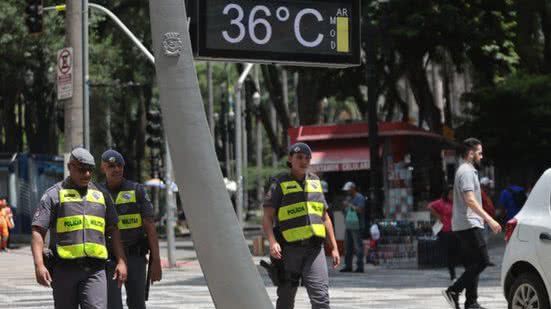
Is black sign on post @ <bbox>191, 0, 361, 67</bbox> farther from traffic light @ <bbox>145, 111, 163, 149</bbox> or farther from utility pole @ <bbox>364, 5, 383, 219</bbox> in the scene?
utility pole @ <bbox>364, 5, 383, 219</bbox>

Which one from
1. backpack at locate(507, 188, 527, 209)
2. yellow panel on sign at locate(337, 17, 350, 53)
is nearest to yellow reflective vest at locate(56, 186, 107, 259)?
yellow panel on sign at locate(337, 17, 350, 53)

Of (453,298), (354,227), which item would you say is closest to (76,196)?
(453,298)

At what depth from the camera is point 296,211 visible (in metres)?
10.4

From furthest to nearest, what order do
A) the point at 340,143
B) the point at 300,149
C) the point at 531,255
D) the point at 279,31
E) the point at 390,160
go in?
the point at 340,143
the point at 390,160
the point at 531,255
the point at 300,149
the point at 279,31

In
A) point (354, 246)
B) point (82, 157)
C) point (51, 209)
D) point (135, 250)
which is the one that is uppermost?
point (82, 157)

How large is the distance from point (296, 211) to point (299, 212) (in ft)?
0.09

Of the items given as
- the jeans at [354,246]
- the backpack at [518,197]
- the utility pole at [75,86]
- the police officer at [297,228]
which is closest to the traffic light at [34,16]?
the utility pole at [75,86]

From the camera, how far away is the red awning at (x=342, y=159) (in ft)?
110

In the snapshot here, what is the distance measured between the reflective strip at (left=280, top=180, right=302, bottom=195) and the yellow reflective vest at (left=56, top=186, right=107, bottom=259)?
6.62 feet

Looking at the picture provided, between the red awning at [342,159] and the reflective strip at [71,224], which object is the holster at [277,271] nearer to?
the reflective strip at [71,224]

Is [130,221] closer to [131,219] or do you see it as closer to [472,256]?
[131,219]

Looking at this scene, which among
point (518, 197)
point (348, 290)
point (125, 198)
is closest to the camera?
point (125, 198)

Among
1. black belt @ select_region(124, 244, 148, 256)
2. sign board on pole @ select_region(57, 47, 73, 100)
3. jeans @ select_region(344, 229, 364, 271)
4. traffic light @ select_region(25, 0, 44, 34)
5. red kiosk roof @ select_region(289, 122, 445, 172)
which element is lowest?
jeans @ select_region(344, 229, 364, 271)

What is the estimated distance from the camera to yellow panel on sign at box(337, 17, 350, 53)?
9.50 m
